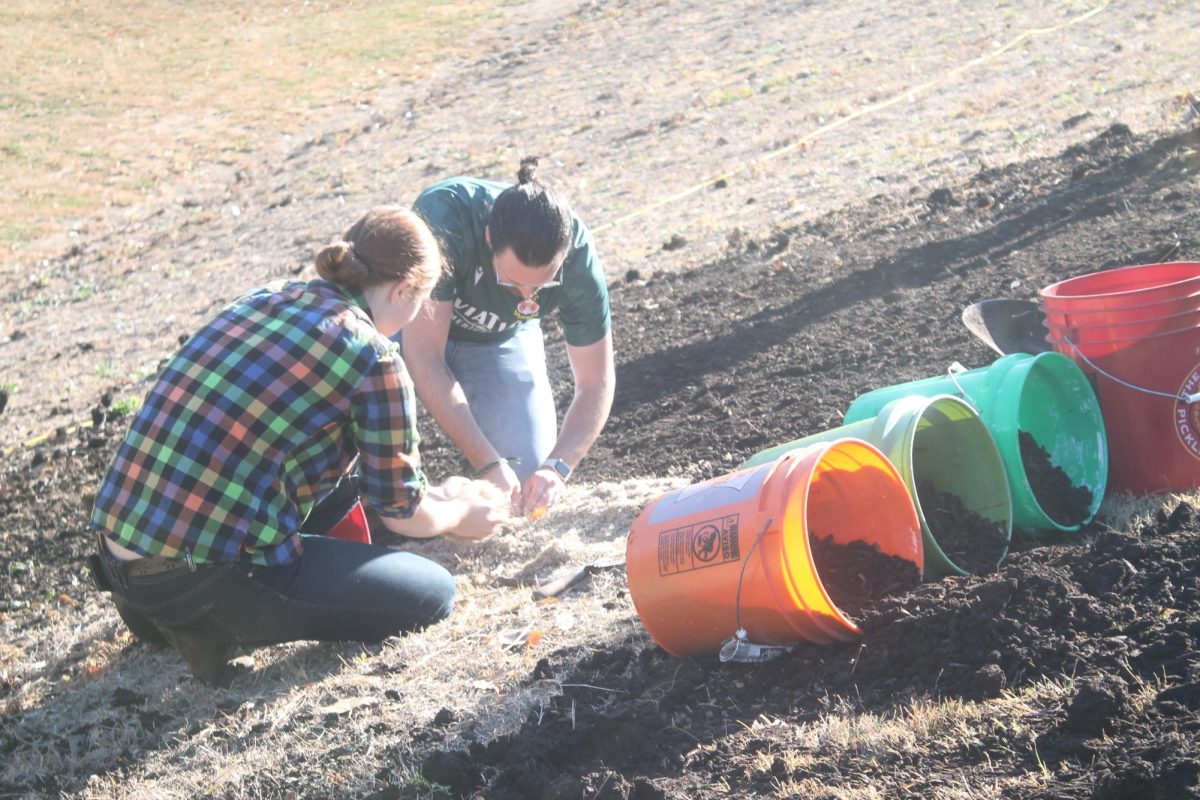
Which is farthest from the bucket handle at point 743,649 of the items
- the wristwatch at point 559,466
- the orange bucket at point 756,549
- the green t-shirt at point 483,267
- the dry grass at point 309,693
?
the green t-shirt at point 483,267

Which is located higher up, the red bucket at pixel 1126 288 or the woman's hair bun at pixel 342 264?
the woman's hair bun at pixel 342 264

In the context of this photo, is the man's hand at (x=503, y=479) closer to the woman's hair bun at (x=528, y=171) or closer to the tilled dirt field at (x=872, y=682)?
the tilled dirt field at (x=872, y=682)

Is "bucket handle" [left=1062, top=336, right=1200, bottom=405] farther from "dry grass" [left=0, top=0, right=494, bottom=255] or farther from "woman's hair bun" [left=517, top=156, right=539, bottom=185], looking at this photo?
"dry grass" [left=0, top=0, right=494, bottom=255]

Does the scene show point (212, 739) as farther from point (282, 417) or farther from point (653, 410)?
point (653, 410)

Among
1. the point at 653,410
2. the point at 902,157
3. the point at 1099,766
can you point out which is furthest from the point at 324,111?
the point at 1099,766

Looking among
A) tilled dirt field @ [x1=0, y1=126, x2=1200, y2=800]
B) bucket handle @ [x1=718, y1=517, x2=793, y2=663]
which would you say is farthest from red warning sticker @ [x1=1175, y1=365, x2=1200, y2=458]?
bucket handle @ [x1=718, y1=517, x2=793, y2=663]

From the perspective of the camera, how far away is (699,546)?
3.32m

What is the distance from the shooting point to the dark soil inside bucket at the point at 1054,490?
4.10 m

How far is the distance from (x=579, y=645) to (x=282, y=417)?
1.18 meters

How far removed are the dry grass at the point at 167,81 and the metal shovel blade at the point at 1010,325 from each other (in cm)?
1317

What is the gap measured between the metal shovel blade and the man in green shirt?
1.57 m

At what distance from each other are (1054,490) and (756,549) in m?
1.53

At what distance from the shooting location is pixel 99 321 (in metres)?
10.9

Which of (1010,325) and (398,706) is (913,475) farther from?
(398,706)
